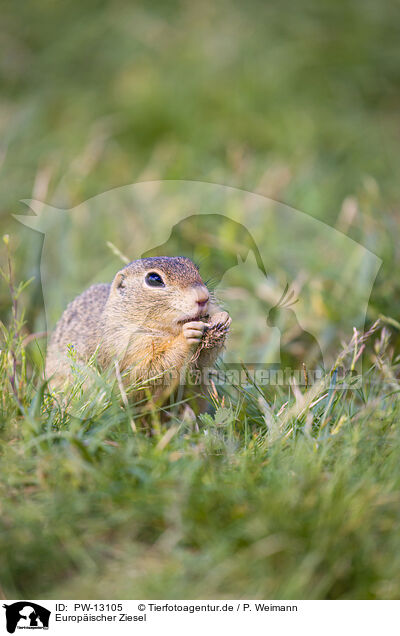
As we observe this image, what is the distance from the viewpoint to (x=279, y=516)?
1.97 metres

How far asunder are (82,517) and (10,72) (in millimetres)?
5834

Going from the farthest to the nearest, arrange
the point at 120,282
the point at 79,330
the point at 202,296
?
the point at 79,330
the point at 120,282
the point at 202,296

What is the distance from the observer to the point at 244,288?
164 inches

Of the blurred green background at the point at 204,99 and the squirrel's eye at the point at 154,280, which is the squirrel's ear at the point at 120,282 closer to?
the squirrel's eye at the point at 154,280

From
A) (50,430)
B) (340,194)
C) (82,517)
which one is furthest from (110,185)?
(82,517)

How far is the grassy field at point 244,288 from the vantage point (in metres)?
1.97

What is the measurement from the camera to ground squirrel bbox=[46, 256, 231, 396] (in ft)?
8.90

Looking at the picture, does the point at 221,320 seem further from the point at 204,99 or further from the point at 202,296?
the point at 204,99

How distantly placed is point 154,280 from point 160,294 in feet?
0.23

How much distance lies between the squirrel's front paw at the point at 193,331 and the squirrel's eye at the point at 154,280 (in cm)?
21
